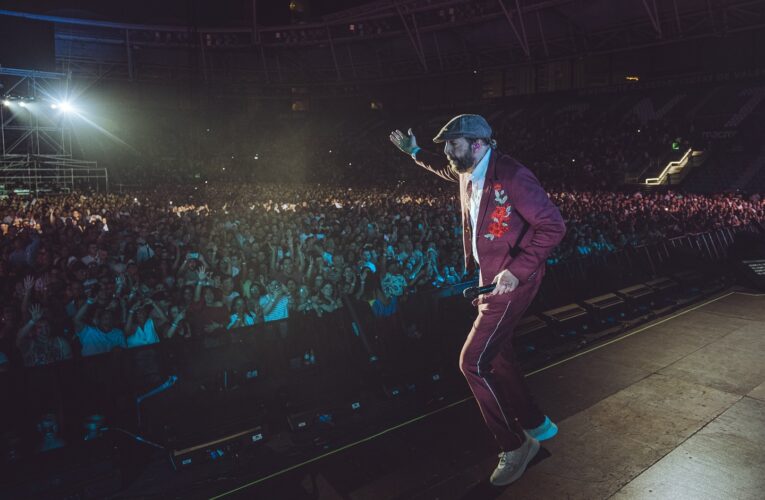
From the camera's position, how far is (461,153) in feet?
10.7

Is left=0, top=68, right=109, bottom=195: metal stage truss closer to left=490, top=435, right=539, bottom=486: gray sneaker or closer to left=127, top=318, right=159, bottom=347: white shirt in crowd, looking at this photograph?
left=127, top=318, right=159, bottom=347: white shirt in crowd

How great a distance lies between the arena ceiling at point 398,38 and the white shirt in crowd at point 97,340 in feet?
67.9

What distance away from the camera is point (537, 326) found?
245 inches

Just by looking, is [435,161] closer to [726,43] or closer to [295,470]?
[295,470]

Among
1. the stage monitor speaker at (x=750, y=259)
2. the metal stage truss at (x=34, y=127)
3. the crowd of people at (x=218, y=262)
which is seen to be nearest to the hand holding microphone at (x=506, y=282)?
the crowd of people at (x=218, y=262)

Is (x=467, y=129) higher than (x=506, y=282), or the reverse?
(x=467, y=129)

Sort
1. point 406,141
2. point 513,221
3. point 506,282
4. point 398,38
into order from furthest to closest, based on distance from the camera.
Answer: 1. point 398,38
2. point 406,141
3. point 513,221
4. point 506,282

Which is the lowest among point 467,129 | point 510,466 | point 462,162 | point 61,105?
point 510,466

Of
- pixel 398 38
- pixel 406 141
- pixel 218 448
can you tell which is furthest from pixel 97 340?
pixel 398 38

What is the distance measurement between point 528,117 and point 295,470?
30.2 m

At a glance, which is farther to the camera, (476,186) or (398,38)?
(398,38)

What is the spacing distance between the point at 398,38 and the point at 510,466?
113ft

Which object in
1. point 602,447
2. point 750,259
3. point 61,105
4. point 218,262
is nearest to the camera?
point 602,447

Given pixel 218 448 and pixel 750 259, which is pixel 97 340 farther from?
pixel 750 259
